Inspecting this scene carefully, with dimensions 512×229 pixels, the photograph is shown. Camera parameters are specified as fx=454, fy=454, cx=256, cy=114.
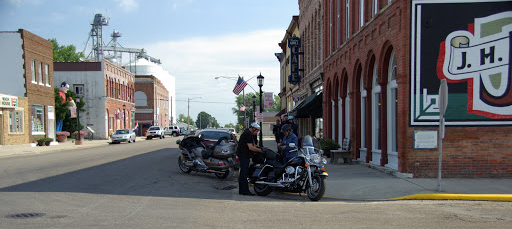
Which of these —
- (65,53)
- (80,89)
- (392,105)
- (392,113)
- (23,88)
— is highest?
(65,53)

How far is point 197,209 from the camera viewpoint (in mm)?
8508

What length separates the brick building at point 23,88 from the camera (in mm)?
33656

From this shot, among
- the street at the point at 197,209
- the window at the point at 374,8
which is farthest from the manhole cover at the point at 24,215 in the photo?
the window at the point at 374,8

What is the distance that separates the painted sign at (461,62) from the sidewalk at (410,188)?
Result: 172cm

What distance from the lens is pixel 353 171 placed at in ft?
49.6

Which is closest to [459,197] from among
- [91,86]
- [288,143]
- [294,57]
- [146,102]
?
[288,143]

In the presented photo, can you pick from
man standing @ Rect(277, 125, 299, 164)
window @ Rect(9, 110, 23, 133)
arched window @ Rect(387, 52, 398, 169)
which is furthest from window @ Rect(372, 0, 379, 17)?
window @ Rect(9, 110, 23, 133)

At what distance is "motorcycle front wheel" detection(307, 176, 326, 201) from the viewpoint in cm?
955

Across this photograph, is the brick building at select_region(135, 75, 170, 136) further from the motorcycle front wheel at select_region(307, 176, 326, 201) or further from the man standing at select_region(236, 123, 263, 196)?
the motorcycle front wheel at select_region(307, 176, 326, 201)

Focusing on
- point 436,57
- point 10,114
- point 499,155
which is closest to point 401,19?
point 436,57

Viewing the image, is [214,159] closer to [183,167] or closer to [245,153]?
[183,167]

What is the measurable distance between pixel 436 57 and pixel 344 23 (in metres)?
8.89

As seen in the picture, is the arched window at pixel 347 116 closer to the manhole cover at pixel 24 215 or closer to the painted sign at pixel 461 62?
the painted sign at pixel 461 62

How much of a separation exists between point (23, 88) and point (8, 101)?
139 inches
